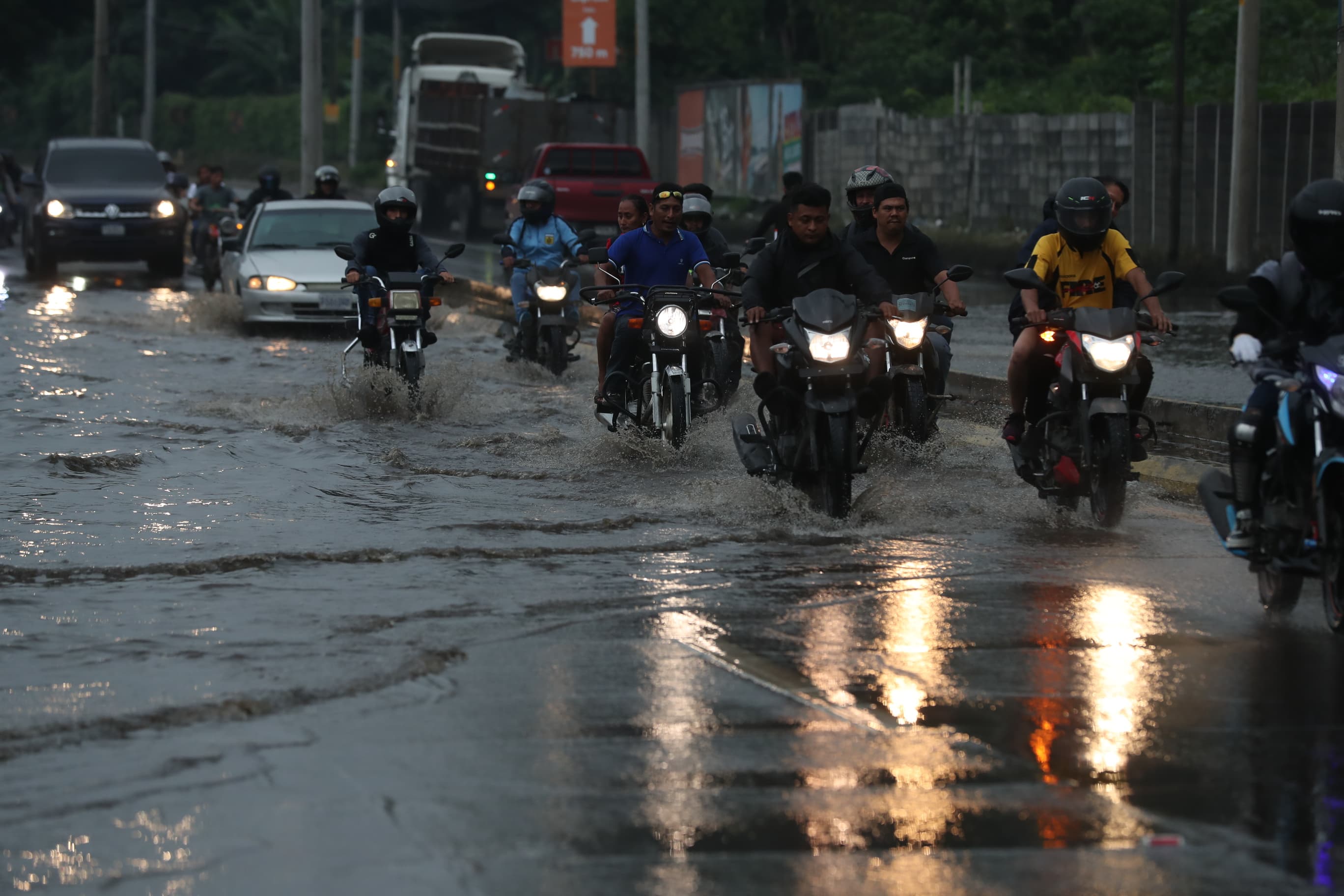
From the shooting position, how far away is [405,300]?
14.9 meters

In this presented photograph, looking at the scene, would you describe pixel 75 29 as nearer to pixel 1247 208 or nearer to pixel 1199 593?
pixel 1247 208

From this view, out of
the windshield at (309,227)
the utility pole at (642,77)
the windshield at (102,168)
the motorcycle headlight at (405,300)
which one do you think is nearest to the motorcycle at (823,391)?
the motorcycle headlight at (405,300)

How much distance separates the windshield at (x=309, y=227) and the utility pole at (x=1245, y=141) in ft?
33.3

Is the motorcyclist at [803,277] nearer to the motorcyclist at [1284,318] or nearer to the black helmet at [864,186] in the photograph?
the black helmet at [864,186]

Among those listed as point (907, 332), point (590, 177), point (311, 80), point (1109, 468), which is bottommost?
point (1109, 468)

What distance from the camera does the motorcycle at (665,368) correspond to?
483 inches

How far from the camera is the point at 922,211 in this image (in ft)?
127

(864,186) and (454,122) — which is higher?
(454,122)

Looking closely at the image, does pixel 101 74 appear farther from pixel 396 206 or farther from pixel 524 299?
pixel 396 206

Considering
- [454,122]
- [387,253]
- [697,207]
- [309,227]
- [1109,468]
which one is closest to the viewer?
[1109,468]

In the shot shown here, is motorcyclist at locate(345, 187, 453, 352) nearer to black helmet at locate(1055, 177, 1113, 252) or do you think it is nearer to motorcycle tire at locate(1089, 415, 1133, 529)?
black helmet at locate(1055, 177, 1113, 252)

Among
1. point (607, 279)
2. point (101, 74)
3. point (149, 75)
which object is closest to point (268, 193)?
point (607, 279)

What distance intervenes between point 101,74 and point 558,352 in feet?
132

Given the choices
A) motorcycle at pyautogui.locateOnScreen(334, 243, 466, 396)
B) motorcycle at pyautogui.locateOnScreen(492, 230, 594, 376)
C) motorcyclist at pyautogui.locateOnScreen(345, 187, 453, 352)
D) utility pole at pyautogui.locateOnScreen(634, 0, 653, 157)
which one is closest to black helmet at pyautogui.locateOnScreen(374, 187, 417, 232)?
motorcyclist at pyautogui.locateOnScreen(345, 187, 453, 352)
